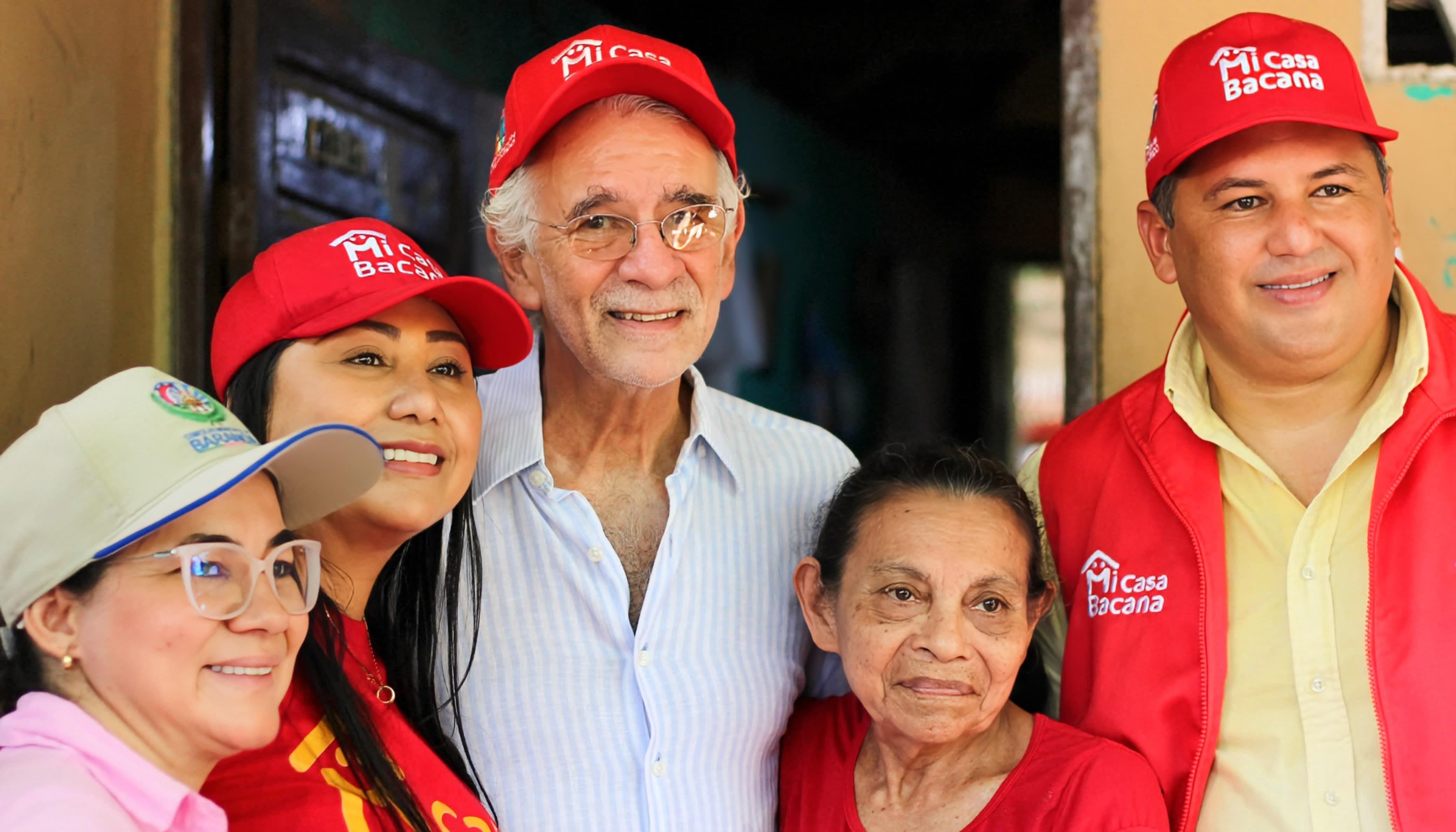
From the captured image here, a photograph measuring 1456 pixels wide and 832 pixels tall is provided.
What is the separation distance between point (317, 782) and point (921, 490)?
1010 millimetres

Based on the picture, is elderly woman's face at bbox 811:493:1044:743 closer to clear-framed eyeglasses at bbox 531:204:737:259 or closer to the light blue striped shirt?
the light blue striped shirt

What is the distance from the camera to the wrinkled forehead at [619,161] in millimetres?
2059

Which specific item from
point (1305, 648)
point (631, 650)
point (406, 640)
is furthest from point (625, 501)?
point (1305, 648)

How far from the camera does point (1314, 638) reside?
1845 millimetres

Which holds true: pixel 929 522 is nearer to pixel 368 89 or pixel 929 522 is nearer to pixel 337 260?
pixel 337 260

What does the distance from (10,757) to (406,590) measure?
0.76 meters

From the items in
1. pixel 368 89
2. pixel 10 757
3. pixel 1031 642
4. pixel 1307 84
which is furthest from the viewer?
pixel 368 89

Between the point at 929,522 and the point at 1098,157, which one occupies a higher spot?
the point at 1098,157

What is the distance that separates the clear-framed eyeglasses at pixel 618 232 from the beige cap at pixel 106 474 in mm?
756

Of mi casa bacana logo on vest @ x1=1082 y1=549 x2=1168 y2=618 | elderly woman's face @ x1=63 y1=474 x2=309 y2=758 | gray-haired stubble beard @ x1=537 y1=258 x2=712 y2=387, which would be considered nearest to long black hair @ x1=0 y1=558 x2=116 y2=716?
elderly woman's face @ x1=63 y1=474 x2=309 y2=758

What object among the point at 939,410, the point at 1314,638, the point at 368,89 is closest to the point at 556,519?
the point at 1314,638

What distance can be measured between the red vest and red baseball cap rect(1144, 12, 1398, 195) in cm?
33

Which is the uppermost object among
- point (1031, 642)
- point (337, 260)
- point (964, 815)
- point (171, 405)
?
point (337, 260)

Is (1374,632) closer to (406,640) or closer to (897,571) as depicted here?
(897,571)
